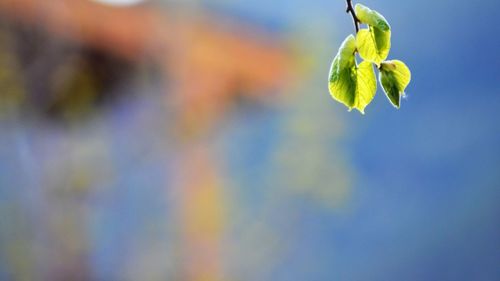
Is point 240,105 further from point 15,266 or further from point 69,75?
point 15,266

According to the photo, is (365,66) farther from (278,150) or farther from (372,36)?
(278,150)

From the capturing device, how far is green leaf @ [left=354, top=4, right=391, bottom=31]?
0.35 m

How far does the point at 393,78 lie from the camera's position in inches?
14.5

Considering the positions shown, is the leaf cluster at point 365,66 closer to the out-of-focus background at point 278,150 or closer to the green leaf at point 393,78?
the green leaf at point 393,78

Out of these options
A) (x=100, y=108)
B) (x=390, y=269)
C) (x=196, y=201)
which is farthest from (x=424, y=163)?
(x=100, y=108)

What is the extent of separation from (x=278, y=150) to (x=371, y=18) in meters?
1.50

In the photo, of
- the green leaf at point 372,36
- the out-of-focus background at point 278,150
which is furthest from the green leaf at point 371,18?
the out-of-focus background at point 278,150

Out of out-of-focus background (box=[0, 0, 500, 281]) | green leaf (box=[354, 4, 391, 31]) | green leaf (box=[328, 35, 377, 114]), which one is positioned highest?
green leaf (box=[354, 4, 391, 31])

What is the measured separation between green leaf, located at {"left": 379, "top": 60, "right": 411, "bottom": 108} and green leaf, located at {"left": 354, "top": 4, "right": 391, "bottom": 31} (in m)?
0.03

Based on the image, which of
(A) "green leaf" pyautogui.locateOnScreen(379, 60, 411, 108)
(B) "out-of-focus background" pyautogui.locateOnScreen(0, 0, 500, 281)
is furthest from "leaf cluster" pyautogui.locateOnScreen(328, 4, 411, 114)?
(B) "out-of-focus background" pyautogui.locateOnScreen(0, 0, 500, 281)

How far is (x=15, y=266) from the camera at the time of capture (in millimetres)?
1722

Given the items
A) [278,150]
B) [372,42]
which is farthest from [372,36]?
[278,150]

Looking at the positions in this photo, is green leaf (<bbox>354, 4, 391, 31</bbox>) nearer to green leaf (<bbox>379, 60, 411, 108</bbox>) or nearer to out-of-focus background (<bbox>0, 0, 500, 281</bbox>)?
green leaf (<bbox>379, 60, 411, 108</bbox>)

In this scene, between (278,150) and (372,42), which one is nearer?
(372,42)
